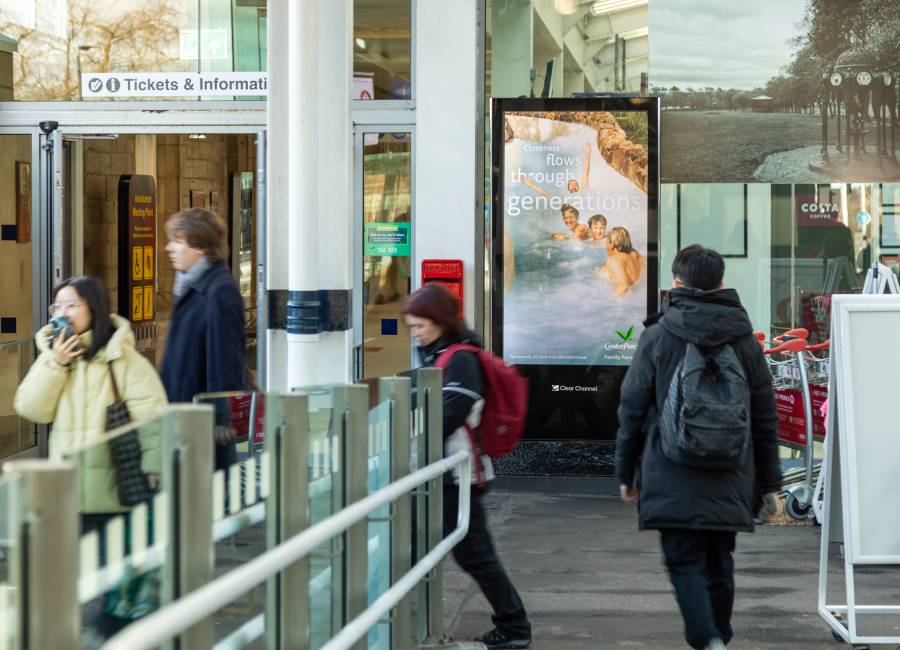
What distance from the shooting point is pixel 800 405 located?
27.1ft

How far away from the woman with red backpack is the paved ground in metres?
0.24

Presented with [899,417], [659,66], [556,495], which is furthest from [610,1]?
[899,417]

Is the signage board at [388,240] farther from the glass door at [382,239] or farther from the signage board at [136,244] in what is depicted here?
the signage board at [136,244]

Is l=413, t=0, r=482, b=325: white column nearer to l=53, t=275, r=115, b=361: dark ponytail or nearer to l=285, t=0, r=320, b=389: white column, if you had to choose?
l=285, t=0, r=320, b=389: white column

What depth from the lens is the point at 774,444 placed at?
5.03 meters

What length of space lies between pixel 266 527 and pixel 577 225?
6.19 metres

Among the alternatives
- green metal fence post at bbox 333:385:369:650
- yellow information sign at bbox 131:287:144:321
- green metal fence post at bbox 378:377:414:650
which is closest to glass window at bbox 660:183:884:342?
green metal fence post at bbox 378:377:414:650

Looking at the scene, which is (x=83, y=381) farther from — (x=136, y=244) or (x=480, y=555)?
(x=136, y=244)

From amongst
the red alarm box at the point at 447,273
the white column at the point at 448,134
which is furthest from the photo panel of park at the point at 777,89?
the red alarm box at the point at 447,273

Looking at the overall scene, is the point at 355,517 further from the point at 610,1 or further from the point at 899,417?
the point at 610,1

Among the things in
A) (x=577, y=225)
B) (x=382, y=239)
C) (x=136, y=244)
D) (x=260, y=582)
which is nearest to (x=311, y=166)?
(x=382, y=239)

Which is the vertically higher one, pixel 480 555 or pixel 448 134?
pixel 448 134

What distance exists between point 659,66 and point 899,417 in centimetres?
440

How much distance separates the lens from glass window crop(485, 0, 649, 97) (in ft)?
30.6
